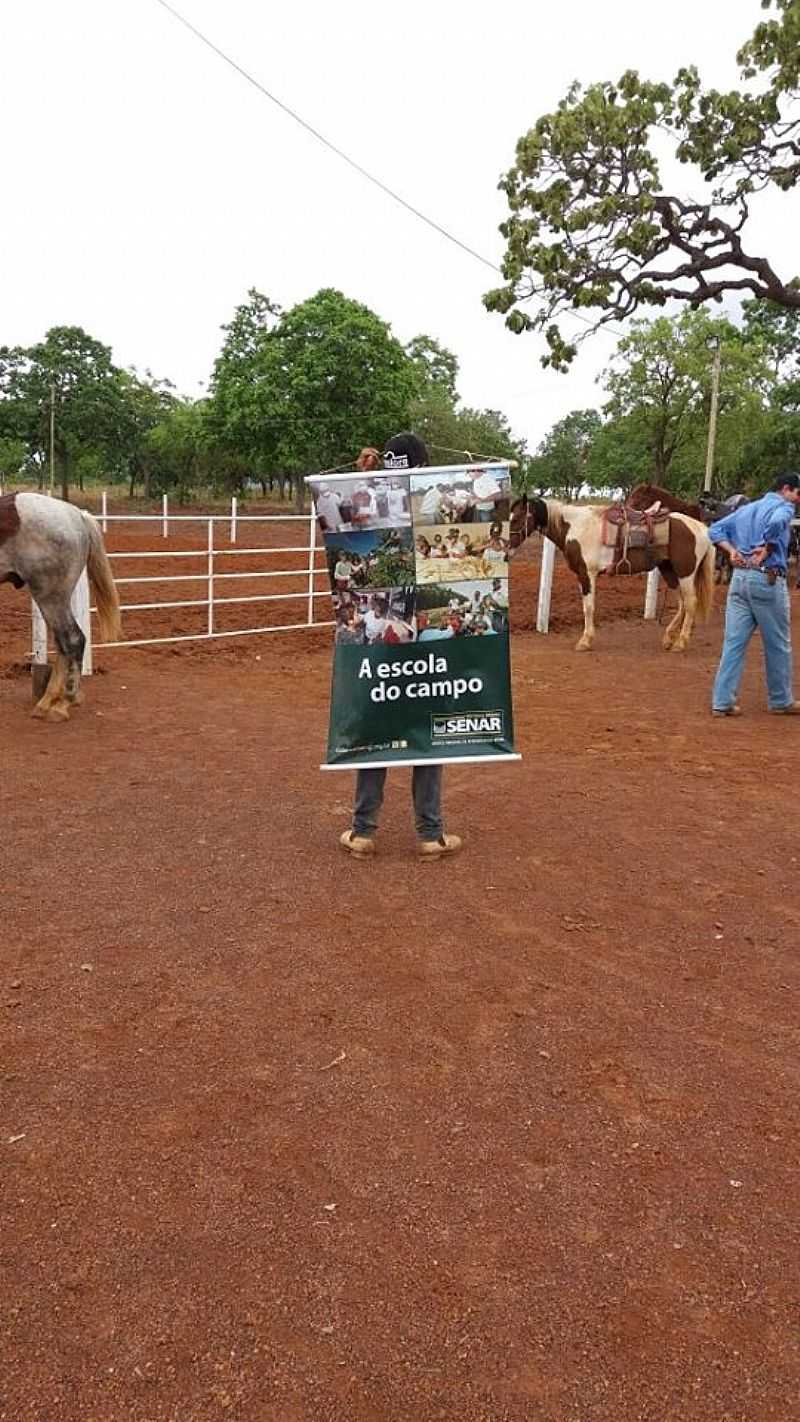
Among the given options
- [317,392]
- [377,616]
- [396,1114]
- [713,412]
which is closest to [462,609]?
[377,616]

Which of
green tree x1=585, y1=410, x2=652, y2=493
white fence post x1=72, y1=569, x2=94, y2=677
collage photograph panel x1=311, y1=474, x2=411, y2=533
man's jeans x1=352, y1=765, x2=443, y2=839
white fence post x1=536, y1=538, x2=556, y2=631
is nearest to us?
collage photograph panel x1=311, y1=474, x2=411, y2=533

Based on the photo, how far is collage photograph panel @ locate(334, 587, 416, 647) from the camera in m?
3.77

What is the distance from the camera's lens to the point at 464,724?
12.8ft

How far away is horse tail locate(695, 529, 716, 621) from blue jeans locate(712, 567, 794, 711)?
10.8 feet

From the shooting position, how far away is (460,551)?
3.71 m

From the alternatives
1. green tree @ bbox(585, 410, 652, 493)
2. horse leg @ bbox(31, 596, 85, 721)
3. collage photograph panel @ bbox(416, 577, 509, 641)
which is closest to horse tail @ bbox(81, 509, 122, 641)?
horse leg @ bbox(31, 596, 85, 721)

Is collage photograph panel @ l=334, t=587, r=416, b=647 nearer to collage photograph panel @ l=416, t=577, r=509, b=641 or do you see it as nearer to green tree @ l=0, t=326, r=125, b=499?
collage photograph panel @ l=416, t=577, r=509, b=641

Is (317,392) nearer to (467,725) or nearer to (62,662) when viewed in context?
(62,662)

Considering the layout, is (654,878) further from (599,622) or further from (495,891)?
(599,622)

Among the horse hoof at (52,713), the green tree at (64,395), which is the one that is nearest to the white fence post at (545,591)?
the horse hoof at (52,713)

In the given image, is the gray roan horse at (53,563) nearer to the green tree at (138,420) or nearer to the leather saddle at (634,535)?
the leather saddle at (634,535)

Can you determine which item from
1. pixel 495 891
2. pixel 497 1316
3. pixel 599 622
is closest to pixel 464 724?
pixel 495 891

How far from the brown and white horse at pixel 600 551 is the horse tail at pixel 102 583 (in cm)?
469

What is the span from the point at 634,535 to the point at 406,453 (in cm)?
684
